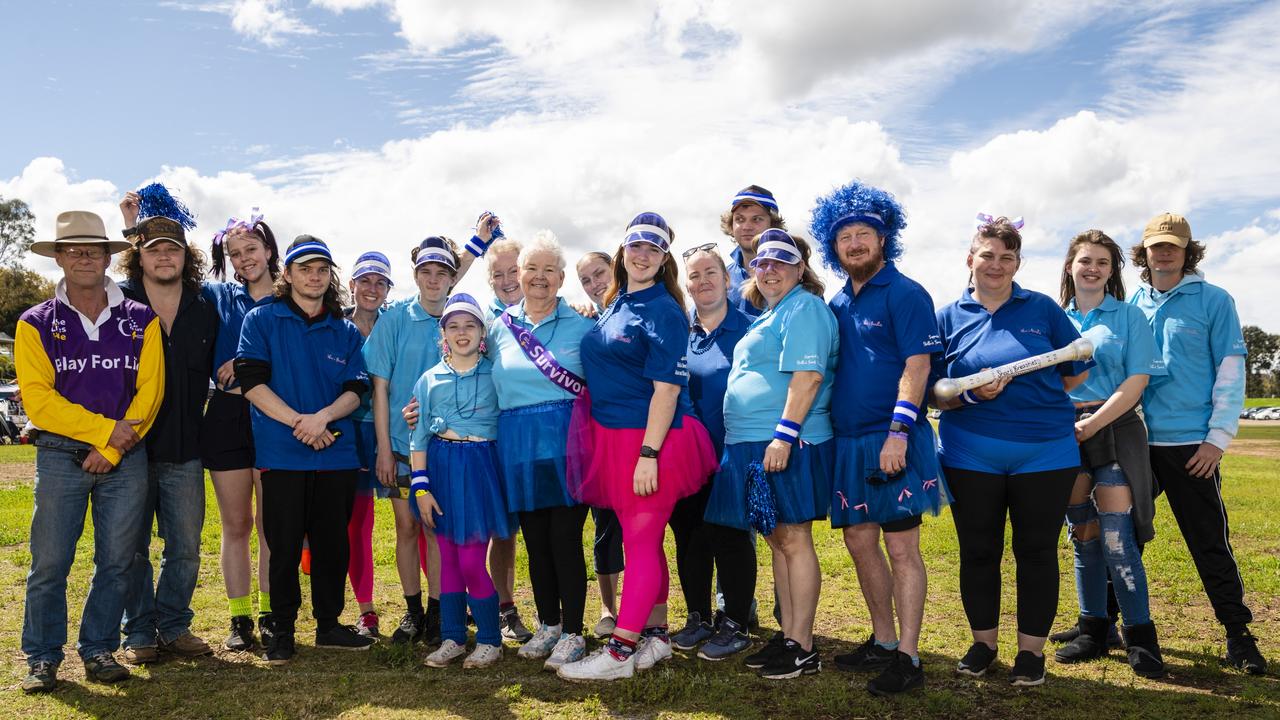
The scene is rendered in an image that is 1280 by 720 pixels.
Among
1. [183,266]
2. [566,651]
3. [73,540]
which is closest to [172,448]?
[73,540]

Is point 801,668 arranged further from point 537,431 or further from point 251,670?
point 251,670

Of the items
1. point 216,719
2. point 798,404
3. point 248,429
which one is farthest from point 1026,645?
point 248,429

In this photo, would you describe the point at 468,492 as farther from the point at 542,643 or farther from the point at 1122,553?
the point at 1122,553

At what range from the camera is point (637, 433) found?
496cm

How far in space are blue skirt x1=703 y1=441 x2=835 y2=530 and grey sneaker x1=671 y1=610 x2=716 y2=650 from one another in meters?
1.11

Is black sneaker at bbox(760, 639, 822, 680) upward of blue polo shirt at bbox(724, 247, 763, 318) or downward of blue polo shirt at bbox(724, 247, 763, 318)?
downward

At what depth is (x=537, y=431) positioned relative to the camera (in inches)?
198

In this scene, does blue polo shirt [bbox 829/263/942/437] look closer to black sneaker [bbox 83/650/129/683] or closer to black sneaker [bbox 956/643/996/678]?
black sneaker [bbox 956/643/996/678]

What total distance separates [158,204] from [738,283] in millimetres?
3992

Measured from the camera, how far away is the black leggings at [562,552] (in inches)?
202

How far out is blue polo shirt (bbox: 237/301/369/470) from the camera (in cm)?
548

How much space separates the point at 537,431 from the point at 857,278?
200 cm

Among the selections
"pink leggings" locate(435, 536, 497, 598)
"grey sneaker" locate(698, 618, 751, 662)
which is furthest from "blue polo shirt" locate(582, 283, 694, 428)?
"grey sneaker" locate(698, 618, 751, 662)

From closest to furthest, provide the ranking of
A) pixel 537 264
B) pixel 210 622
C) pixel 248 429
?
pixel 537 264
pixel 248 429
pixel 210 622
